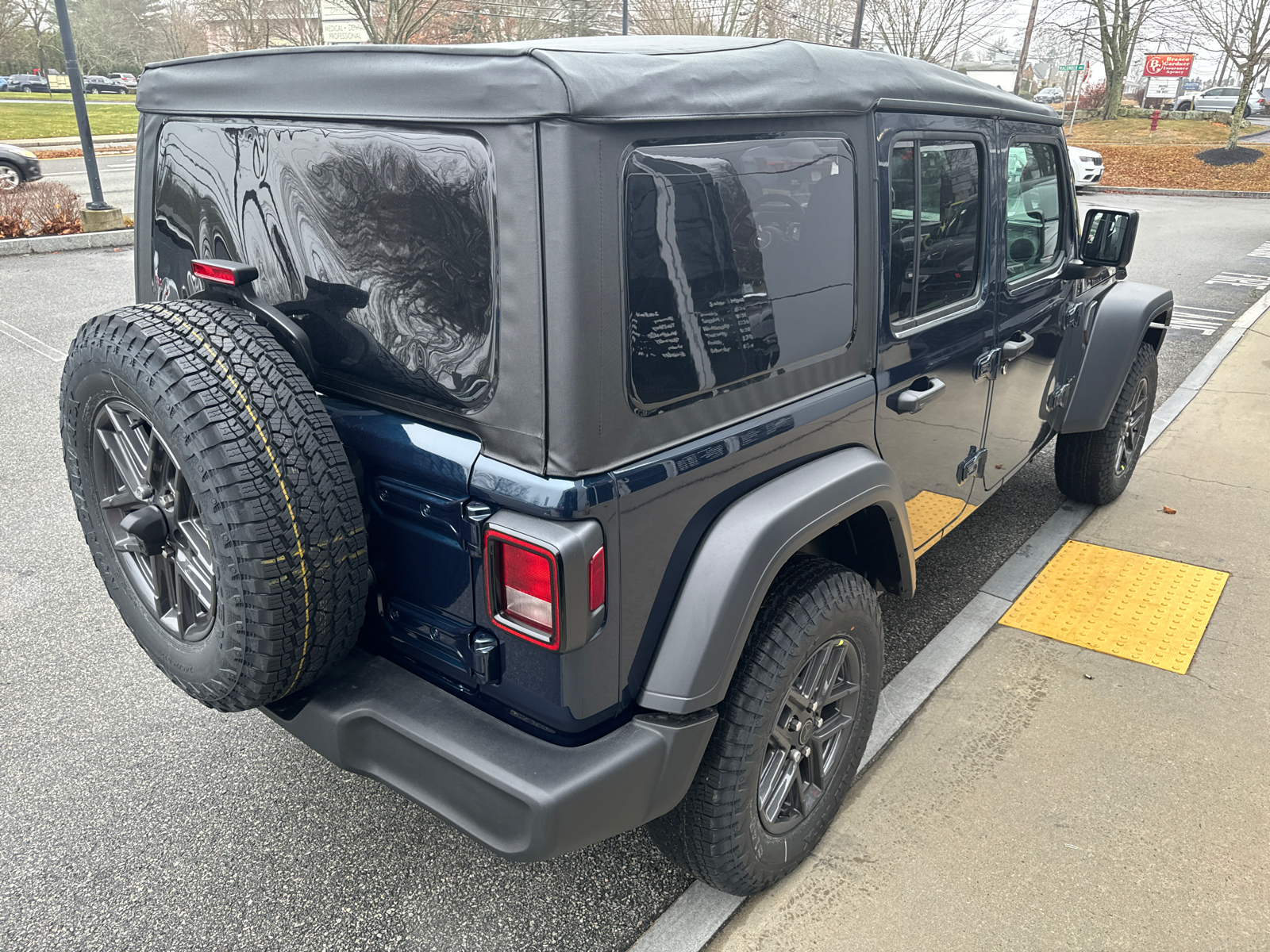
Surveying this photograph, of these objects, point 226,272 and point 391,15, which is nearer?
point 226,272

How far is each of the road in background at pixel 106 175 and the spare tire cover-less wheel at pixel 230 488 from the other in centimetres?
1347

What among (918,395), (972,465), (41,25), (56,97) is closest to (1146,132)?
(972,465)

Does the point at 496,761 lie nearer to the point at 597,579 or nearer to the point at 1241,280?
the point at 597,579

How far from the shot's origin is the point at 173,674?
212 centimetres

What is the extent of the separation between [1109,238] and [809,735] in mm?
2556

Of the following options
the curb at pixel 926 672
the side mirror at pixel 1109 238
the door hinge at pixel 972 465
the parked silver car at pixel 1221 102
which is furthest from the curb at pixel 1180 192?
the parked silver car at pixel 1221 102

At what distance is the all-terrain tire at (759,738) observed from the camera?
2133mm

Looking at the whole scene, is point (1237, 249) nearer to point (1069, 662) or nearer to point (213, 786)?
point (1069, 662)

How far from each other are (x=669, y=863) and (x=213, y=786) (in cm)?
139

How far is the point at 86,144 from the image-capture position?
11031 mm

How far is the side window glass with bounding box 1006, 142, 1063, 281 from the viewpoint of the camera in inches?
127

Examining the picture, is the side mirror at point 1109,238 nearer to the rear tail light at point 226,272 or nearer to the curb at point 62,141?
the rear tail light at point 226,272

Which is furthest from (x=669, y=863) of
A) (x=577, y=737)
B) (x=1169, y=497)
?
(x=1169, y=497)

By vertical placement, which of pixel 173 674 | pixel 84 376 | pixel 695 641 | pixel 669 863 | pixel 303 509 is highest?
pixel 84 376
